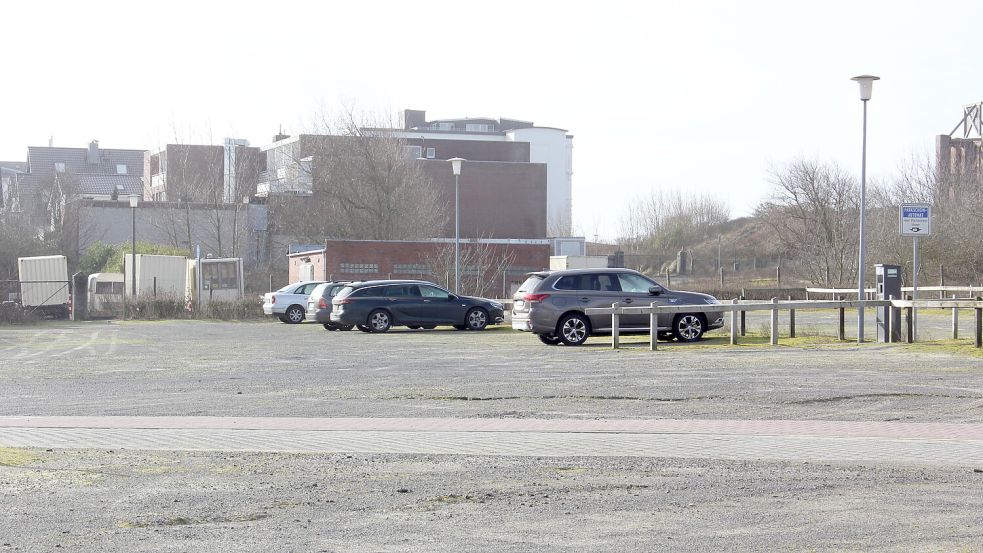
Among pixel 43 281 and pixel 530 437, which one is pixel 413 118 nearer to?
pixel 43 281

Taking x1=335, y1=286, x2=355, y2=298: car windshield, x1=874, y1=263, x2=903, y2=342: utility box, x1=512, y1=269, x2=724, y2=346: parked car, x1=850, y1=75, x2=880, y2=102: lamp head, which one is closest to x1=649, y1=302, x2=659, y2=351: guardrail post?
x1=512, y1=269, x2=724, y2=346: parked car

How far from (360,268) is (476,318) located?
21.2 metres

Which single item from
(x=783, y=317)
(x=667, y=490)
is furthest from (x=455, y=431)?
(x=783, y=317)

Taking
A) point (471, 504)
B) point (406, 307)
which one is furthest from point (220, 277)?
point (471, 504)

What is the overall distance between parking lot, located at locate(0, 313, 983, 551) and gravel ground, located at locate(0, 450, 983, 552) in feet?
0.09

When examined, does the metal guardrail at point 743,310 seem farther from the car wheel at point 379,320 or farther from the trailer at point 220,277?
the trailer at point 220,277

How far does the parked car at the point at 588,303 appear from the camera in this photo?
24312mm

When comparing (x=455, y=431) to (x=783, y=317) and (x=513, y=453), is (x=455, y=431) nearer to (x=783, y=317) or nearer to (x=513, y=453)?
(x=513, y=453)

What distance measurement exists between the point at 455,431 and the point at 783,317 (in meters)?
27.3

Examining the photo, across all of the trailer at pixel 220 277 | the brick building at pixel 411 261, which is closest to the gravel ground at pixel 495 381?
the trailer at pixel 220 277

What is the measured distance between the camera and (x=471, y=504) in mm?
7879

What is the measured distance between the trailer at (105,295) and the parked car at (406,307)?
1674 centimetres

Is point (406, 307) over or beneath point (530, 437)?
over

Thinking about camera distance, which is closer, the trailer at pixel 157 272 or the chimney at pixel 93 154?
the trailer at pixel 157 272
